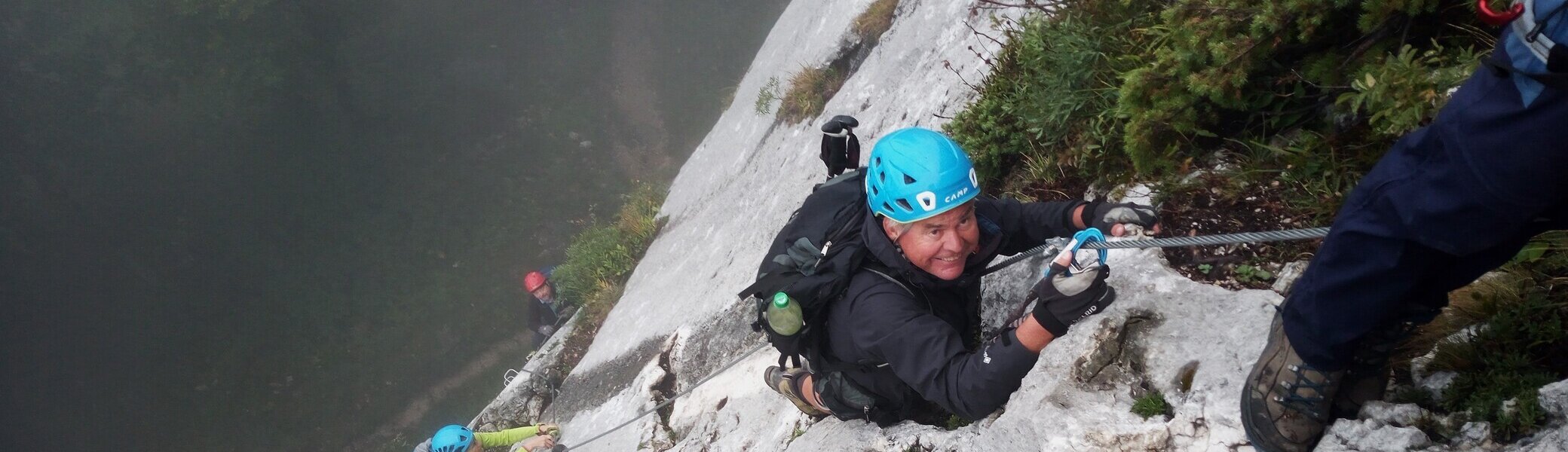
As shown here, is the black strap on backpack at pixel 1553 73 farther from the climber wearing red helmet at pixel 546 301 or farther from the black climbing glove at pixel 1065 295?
the climber wearing red helmet at pixel 546 301

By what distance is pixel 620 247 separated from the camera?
12805mm

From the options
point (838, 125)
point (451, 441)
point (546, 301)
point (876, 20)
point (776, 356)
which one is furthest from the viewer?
point (546, 301)

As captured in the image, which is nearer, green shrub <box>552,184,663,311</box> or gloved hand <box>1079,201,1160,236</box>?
gloved hand <box>1079,201,1160,236</box>

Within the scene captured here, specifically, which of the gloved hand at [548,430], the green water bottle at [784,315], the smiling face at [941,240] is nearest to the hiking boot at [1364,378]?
the smiling face at [941,240]

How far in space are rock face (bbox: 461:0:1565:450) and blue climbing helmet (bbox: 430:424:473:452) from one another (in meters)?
1.11

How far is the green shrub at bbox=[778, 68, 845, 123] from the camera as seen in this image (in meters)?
9.44

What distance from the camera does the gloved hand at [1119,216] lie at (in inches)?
128

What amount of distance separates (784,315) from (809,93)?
6.74 m

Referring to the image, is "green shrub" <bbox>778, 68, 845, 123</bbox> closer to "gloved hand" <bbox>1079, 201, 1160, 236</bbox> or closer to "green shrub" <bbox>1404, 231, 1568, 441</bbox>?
"gloved hand" <bbox>1079, 201, 1160, 236</bbox>

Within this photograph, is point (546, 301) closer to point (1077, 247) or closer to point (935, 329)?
point (935, 329)

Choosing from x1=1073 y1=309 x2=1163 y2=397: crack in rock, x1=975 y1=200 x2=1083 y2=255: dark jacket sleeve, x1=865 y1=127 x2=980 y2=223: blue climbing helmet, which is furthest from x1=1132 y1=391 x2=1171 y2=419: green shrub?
x1=865 y1=127 x2=980 y2=223: blue climbing helmet

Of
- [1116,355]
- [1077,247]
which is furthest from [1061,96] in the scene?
[1077,247]

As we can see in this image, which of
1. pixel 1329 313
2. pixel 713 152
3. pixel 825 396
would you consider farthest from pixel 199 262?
pixel 1329 313

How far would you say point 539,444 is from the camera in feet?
28.5
